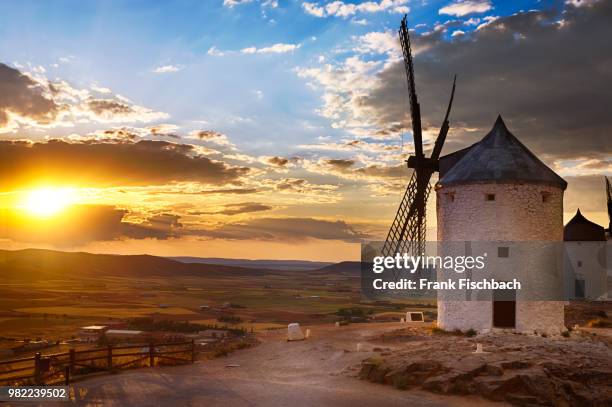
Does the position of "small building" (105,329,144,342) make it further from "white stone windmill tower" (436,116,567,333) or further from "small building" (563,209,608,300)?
"small building" (563,209,608,300)

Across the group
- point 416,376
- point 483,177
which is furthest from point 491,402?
point 483,177

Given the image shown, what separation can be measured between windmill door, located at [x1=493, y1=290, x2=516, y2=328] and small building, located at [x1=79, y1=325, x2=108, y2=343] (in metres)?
23.7

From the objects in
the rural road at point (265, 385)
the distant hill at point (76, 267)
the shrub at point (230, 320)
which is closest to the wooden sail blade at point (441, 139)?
the rural road at point (265, 385)

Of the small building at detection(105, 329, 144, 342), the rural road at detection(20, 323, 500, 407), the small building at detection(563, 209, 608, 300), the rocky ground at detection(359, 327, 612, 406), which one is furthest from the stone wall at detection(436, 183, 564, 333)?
the small building at detection(563, 209, 608, 300)

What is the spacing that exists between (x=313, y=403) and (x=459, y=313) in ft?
38.0

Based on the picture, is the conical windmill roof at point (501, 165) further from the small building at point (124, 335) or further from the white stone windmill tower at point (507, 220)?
the small building at point (124, 335)

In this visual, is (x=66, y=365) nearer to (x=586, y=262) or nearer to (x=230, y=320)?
(x=230, y=320)

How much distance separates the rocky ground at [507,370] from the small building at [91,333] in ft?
70.9

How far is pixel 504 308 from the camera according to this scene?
2444cm

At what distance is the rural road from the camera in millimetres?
15297

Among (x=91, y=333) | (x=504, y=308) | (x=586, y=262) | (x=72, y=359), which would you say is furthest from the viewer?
(x=586, y=262)

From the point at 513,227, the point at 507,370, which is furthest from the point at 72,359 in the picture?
the point at 513,227

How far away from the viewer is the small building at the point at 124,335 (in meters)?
35.0

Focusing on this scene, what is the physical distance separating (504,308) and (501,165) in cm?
613
